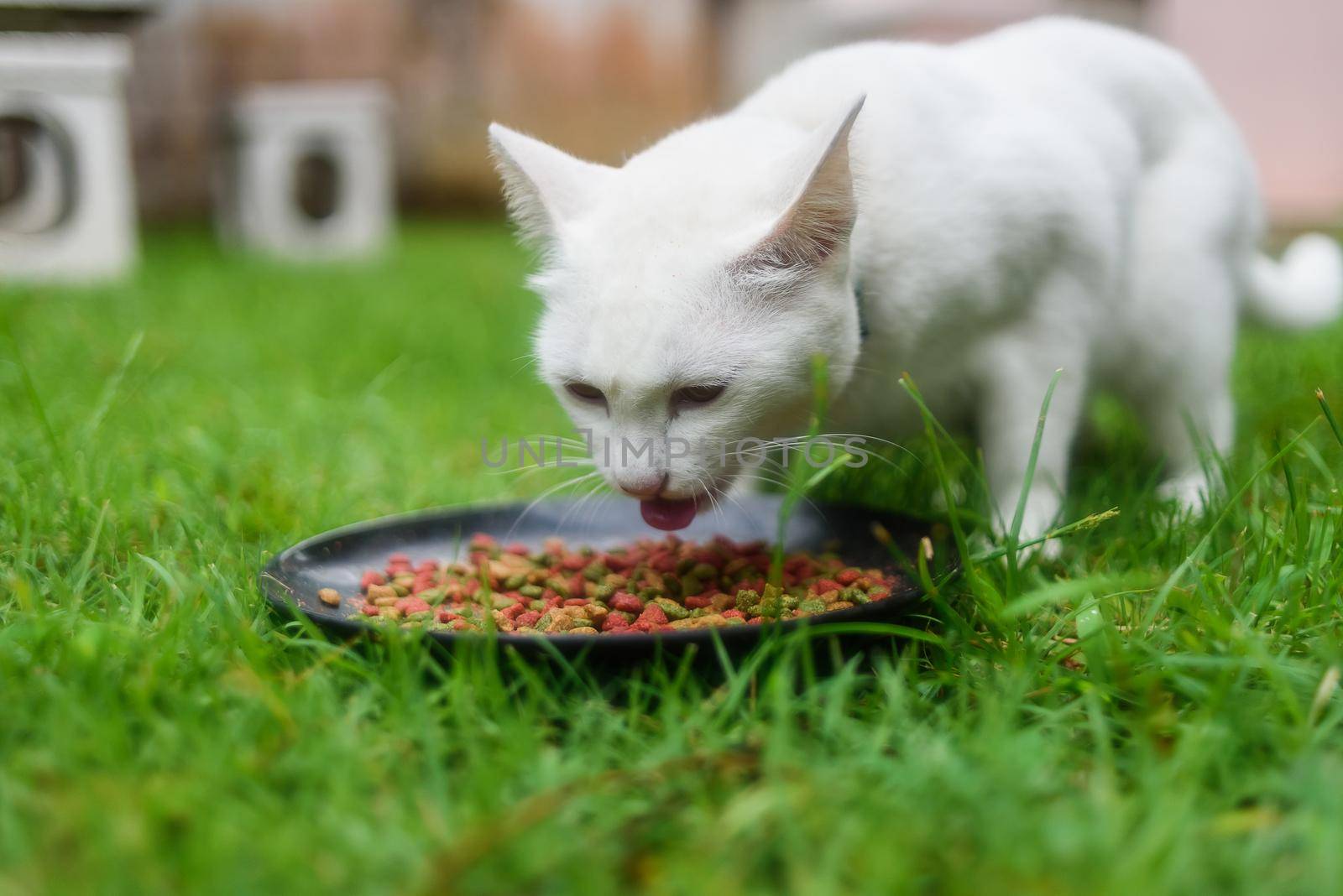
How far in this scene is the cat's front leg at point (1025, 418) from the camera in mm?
1940

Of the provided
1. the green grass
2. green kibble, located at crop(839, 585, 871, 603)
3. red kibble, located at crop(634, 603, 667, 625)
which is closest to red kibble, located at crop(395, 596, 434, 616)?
the green grass

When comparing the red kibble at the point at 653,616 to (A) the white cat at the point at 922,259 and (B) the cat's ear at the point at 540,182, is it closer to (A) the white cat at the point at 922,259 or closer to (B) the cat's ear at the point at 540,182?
(A) the white cat at the point at 922,259

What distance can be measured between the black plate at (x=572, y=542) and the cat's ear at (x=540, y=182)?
0.47m

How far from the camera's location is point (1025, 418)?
1941 mm

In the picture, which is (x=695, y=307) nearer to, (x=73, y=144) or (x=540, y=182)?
(x=540, y=182)

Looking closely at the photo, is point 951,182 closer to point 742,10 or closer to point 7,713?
point 7,713

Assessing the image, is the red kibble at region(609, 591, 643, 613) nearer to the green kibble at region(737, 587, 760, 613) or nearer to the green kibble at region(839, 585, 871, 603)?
the green kibble at region(737, 587, 760, 613)

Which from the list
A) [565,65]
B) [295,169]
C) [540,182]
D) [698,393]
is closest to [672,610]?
[698,393]

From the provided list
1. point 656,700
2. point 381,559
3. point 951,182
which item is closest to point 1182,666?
point 656,700

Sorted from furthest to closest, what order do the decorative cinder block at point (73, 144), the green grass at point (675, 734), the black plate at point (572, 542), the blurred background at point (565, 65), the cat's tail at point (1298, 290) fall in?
the blurred background at point (565, 65) < the decorative cinder block at point (73, 144) < the cat's tail at point (1298, 290) < the black plate at point (572, 542) < the green grass at point (675, 734)

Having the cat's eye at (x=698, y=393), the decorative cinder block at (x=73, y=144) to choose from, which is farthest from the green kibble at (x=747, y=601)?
the decorative cinder block at (x=73, y=144)

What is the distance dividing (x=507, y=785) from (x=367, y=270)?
458cm

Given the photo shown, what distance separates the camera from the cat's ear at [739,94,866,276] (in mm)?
A: 1410

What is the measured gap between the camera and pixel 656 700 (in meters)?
1.30
